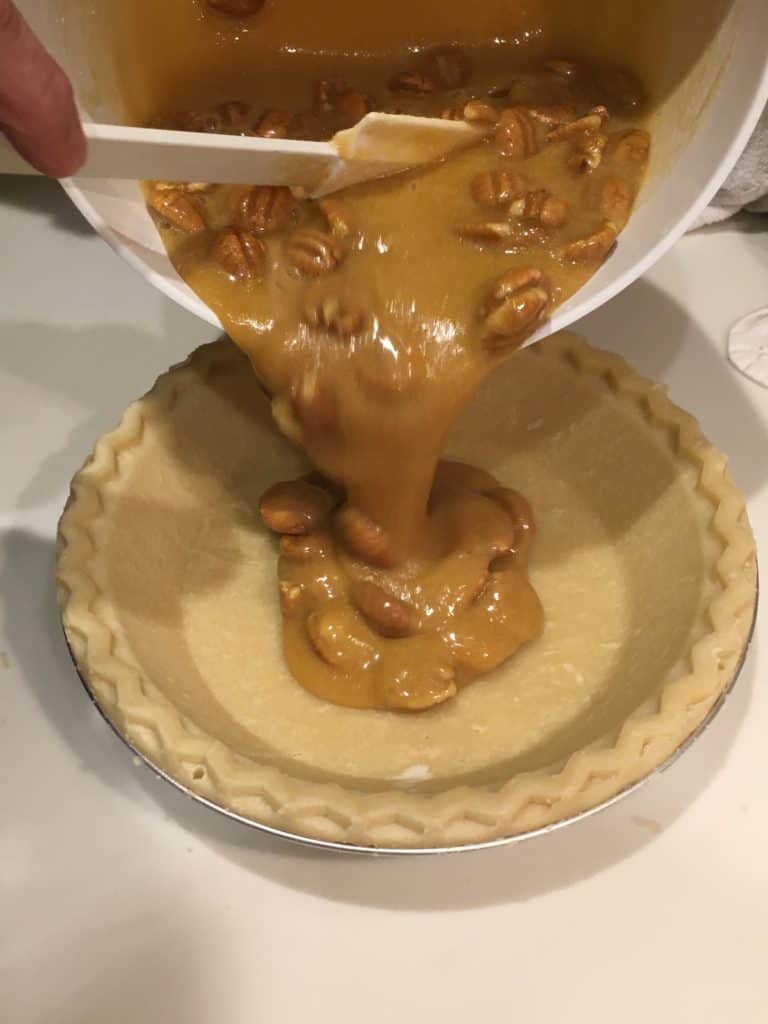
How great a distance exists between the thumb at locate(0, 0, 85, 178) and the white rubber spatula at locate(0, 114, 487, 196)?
1.8 inches

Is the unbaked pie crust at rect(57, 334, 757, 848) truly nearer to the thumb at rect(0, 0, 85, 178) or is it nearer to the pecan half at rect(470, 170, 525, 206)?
the pecan half at rect(470, 170, 525, 206)

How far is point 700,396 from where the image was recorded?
1569 mm

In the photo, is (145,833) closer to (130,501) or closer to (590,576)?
(130,501)

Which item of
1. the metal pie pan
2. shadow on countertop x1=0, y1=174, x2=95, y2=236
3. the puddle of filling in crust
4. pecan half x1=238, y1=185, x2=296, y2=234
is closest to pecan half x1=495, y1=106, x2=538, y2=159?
the puddle of filling in crust

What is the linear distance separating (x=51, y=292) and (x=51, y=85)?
1.08m

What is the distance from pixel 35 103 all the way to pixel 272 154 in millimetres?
241

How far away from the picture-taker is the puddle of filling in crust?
3.19 feet

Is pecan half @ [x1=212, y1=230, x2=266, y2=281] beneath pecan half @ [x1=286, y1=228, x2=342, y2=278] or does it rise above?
beneath

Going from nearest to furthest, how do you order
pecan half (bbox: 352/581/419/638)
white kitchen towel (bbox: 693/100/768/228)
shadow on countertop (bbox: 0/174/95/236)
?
pecan half (bbox: 352/581/419/638), white kitchen towel (bbox: 693/100/768/228), shadow on countertop (bbox: 0/174/95/236)

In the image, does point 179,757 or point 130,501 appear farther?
point 130,501

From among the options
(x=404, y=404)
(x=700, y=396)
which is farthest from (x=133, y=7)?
(x=700, y=396)

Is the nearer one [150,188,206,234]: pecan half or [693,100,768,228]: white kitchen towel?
[150,188,206,234]: pecan half

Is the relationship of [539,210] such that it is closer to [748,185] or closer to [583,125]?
[583,125]

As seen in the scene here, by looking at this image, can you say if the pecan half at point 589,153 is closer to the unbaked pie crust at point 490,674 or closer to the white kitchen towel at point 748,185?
the unbaked pie crust at point 490,674
